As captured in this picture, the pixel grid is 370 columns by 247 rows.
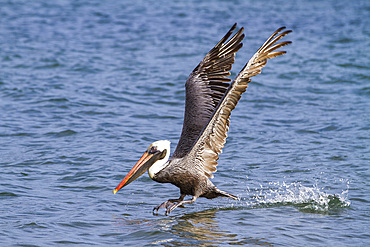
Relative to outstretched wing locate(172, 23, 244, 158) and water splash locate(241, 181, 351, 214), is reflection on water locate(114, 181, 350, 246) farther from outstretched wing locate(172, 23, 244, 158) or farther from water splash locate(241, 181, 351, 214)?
outstretched wing locate(172, 23, 244, 158)

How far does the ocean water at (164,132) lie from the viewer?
5.88 metres

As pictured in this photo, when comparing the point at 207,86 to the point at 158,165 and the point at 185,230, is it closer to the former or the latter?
the point at 158,165

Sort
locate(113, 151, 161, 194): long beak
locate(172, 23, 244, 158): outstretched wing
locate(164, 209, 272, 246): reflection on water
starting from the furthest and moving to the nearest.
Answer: locate(172, 23, 244, 158): outstretched wing, locate(113, 151, 161, 194): long beak, locate(164, 209, 272, 246): reflection on water

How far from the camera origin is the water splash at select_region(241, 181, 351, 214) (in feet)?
21.2

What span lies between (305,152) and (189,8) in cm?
1191

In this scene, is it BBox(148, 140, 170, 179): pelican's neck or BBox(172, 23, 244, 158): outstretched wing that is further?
BBox(172, 23, 244, 158): outstretched wing

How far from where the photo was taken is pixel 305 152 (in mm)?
8219

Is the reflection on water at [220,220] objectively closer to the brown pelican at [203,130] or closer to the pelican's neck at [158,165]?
the brown pelican at [203,130]

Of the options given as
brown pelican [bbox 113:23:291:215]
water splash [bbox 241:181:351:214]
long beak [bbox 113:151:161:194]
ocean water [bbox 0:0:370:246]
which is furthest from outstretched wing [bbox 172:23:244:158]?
water splash [bbox 241:181:351:214]

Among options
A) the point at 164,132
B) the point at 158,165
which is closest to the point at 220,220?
the point at 158,165

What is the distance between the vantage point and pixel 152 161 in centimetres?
628

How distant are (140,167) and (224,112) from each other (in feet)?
3.48

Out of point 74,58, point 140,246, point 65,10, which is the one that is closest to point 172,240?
point 140,246

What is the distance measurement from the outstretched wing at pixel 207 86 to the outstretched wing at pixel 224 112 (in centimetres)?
30
